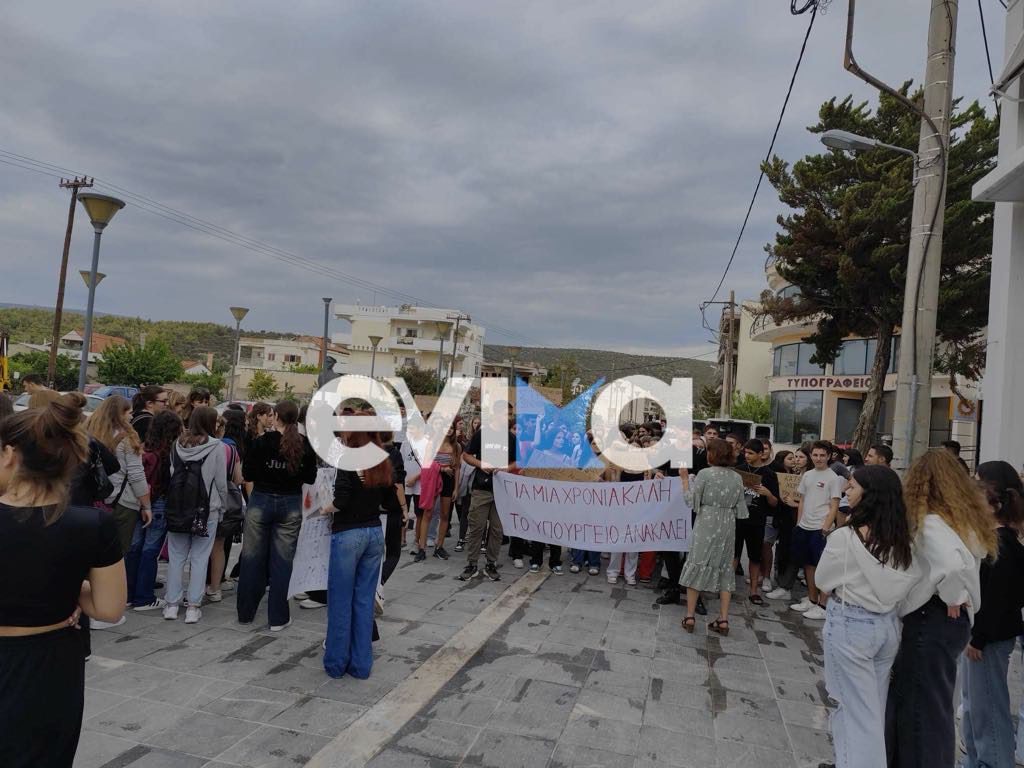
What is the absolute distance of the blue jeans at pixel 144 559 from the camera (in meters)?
5.68

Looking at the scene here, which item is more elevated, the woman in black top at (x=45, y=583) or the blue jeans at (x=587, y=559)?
the woman in black top at (x=45, y=583)

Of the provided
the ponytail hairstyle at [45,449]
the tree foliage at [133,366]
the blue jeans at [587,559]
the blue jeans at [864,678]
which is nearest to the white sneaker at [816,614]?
the blue jeans at [587,559]

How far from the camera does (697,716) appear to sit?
4258mm

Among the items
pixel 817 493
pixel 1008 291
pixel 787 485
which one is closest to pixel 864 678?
pixel 817 493

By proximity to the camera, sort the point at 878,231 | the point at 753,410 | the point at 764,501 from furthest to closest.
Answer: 1. the point at 753,410
2. the point at 878,231
3. the point at 764,501

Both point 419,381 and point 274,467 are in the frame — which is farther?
point 419,381

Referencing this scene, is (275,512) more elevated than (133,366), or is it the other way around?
(133,366)

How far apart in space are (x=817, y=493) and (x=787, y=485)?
2.06ft

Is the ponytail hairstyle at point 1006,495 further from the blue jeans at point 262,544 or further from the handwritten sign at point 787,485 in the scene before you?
the blue jeans at point 262,544

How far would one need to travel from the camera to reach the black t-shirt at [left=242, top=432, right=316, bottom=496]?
541cm

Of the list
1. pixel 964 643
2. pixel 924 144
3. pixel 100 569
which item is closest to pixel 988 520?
pixel 964 643

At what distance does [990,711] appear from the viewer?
358 cm

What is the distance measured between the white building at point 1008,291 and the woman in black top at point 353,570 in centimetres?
753

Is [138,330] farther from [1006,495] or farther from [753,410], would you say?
[1006,495]
